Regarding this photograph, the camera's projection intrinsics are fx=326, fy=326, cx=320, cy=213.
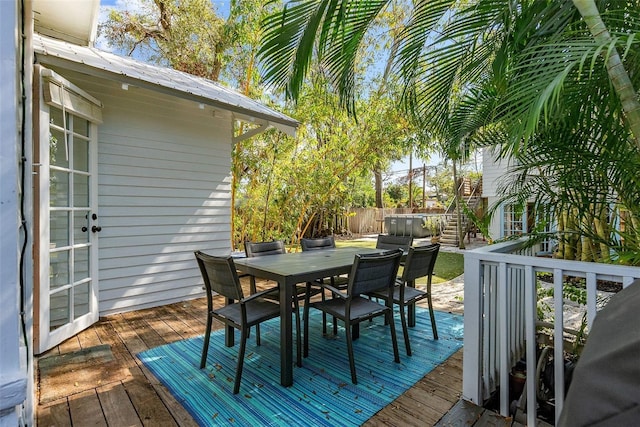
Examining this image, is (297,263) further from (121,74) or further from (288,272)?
(121,74)

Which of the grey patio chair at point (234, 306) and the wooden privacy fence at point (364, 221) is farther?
the wooden privacy fence at point (364, 221)

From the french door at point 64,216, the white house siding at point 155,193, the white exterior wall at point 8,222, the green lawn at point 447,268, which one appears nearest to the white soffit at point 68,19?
the white house siding at point 155,193

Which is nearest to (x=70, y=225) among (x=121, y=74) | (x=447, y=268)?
(x=121, y=74)

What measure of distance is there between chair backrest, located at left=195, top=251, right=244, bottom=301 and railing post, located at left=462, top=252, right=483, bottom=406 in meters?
1.57

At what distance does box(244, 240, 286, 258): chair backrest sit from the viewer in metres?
3.70

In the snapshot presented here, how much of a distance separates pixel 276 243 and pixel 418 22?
2.70 meters

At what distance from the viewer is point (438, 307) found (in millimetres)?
4402

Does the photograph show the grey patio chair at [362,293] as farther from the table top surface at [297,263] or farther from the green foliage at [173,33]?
the green foliage at [173,33]

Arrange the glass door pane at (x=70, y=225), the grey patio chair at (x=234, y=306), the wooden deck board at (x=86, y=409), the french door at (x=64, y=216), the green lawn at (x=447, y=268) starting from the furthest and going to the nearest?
the green lawn at (x=447, y=268), the glass door pane at (x=70, y=225), the french door at (x=64, y=216), the grey patio chair at (x=234, y=306), the wooden deck board at (x=86, y=409)

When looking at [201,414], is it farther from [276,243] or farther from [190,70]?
[190,70]

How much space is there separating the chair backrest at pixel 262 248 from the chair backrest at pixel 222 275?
0.98 metres

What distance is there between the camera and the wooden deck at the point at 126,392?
2035 mm

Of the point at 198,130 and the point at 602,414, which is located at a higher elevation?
the point at 198,130

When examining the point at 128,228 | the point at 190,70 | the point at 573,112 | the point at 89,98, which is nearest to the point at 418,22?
the point at 573,112
